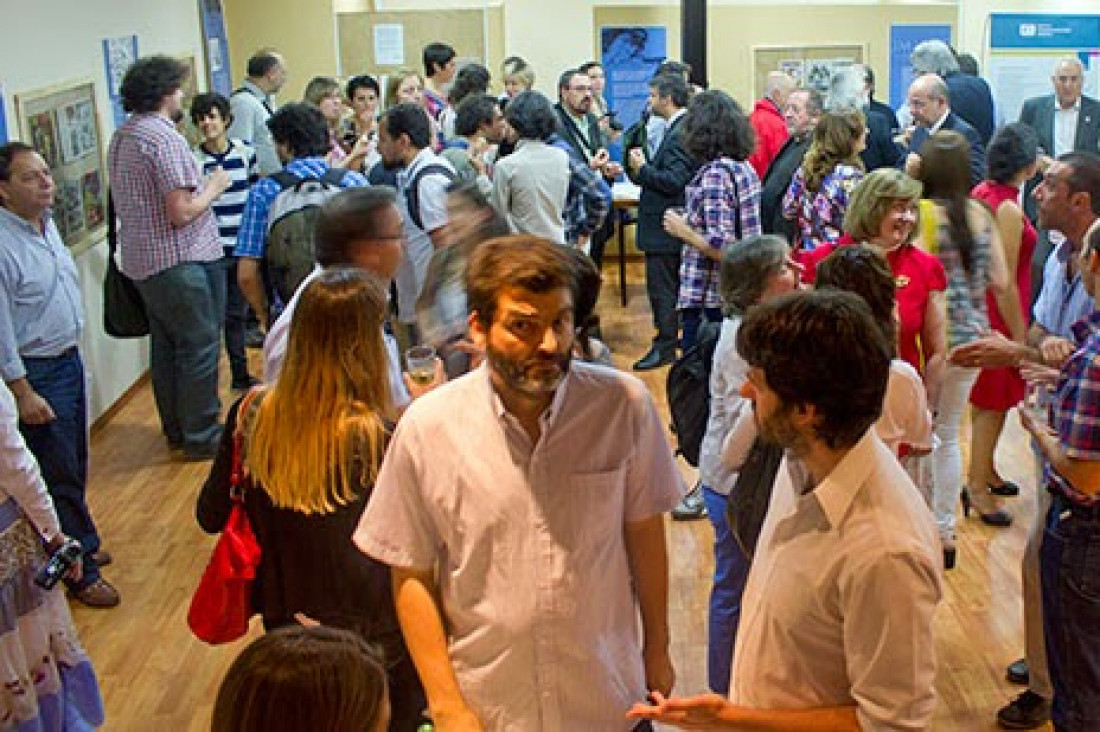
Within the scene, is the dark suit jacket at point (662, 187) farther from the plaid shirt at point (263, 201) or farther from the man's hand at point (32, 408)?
the man's hand at point (32, 408)

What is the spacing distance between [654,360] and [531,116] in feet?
6.18

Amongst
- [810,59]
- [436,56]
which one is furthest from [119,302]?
[810,59]

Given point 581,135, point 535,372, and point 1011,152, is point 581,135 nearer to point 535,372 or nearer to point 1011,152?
point 1011,152

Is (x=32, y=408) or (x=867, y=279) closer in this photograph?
(x=867, y=279)

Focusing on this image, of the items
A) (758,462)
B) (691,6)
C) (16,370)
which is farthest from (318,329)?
(691,6)

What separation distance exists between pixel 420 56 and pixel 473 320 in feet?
26.3

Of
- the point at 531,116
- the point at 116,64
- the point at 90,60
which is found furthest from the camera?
the point at 116,64

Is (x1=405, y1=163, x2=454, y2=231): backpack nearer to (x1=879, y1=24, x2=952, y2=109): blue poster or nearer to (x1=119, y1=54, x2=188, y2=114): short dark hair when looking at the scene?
(x1=119, y1=54, x2=188, y2=114): short dark hair

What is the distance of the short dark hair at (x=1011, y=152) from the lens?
16.1 ft

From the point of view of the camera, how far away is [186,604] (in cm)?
454

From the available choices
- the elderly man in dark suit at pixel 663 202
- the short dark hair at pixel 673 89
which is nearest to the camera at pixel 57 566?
the elderly man in dark suit at pixel 663 202

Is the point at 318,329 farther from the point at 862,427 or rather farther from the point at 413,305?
the point at 413,305

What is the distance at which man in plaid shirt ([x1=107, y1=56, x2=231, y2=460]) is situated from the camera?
5535 millimetres

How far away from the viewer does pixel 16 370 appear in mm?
4109
